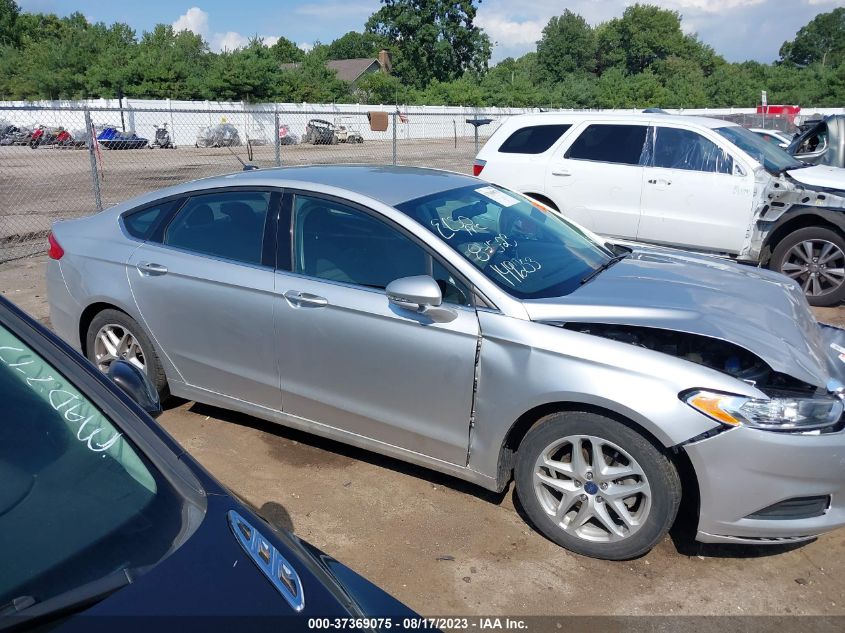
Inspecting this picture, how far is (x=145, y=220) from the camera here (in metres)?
4.62

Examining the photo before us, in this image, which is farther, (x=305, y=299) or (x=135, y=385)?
(x=305, y=299)

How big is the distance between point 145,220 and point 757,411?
3.67 m

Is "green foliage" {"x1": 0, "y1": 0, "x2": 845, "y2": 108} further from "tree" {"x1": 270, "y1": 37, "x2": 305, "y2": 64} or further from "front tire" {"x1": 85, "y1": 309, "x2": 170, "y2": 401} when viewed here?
"front tire" {"x1": 85, "y1": 309, "x2": 170, "y2": 401}

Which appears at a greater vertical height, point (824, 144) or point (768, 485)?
point (824, 144)

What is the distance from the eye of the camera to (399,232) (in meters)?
3.70

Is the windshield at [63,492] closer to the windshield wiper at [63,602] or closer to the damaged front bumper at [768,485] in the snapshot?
the windshield wiper at [63,602]

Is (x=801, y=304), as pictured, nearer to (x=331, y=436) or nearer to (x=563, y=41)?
(x=331, y=436)

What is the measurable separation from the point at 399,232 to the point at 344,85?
196 feet

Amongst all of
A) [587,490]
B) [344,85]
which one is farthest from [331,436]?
[344,85]

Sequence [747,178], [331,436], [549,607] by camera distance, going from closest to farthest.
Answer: [549,607] < [331,436] < [747,178]

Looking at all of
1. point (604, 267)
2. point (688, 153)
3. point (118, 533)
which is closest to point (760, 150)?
point (688, 153)

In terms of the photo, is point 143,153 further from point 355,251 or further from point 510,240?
point 510,240

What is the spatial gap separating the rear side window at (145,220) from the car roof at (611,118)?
5.39 meters

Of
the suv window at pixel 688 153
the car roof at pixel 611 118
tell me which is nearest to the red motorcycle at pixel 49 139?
the car roof at pixel 611 118
